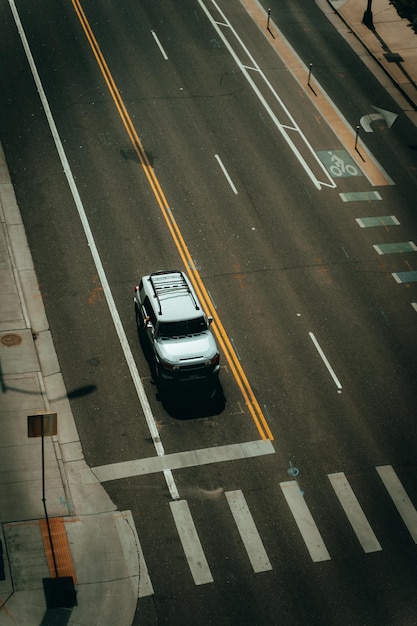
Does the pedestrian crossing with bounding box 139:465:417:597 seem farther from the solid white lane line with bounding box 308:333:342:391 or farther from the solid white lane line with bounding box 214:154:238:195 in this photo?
the solid white lane line with bounding box 214:154:238:195

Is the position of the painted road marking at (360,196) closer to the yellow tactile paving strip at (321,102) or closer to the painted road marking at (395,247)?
the yellow tactile paving strip at (321,102)

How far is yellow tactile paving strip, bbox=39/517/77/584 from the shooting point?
86.8 feet

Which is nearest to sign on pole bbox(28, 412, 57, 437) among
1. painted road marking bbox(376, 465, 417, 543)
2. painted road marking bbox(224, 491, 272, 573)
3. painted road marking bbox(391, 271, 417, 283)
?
painted road marking bbox(224, 491, 272, 573)

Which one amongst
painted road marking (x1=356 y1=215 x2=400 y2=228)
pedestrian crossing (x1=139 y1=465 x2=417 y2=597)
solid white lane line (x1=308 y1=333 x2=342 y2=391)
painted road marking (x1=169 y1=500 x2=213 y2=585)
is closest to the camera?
painted road marking (x1=169 y1=500 x2=213 y2=585)

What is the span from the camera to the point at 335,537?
27922 mm

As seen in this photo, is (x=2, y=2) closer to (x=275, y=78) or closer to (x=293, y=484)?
(x=275, y=78)

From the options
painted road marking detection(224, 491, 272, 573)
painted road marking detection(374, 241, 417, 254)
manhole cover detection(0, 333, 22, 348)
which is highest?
painted road marking detection(374, 241, 417, 254)

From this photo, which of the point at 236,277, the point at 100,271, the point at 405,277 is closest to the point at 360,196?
the point at 405,277

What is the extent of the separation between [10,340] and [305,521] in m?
11.0

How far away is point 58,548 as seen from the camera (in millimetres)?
26984

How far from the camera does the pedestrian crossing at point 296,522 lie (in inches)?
1063

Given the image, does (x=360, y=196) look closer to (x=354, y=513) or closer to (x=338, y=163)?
(x=338, y=163)

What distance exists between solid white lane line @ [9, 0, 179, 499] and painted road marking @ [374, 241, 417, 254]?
1007 centimetres

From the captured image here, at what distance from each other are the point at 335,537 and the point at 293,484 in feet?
6.68
